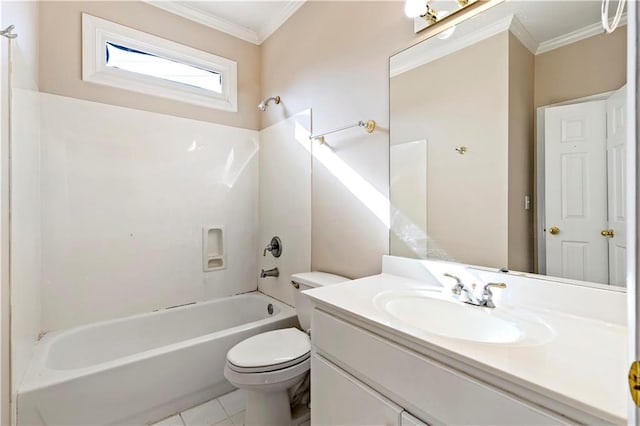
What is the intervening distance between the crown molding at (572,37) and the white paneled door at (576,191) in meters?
0.21

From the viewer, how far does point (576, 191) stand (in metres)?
0.94

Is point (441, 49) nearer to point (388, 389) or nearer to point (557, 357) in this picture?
point (557, 357)

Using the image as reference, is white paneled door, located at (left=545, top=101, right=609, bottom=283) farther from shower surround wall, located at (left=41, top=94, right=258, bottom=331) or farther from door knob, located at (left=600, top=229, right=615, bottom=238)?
shower surround wall, located at (left=41, top=94, right=258, bottom=331)

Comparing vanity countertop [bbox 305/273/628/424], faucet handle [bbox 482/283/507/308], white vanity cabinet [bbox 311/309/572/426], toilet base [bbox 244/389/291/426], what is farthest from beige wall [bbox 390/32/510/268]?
toilet base [bbox 244/389/291/426]

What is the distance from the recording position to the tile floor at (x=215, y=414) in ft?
5.24

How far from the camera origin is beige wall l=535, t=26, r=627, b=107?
859 millimetres

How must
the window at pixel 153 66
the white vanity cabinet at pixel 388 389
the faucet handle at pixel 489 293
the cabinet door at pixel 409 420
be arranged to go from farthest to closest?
the window at pixel 153 66, the faucet handle at pixel 489 293, the cabinet door at pixel 409 420, the white vanity cabinet at pixel 388 389

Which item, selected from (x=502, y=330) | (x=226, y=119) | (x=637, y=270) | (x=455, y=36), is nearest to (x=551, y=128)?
(x=455, y=36)

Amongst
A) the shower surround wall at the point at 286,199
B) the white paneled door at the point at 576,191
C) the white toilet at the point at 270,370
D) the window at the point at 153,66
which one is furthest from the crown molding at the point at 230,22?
the white toilet at the point at 270,370

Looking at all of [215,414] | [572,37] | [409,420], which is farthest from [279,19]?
[215,414]

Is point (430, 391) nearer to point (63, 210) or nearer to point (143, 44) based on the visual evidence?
point (63, 210)

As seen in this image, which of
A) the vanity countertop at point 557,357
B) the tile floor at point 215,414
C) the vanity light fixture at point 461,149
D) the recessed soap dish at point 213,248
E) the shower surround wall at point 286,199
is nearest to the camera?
the vanity countertop at point 557,357

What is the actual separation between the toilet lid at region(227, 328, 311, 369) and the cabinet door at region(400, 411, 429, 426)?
739 mm

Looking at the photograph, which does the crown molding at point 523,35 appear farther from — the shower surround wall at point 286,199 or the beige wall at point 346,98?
the shower surround wall at point 286,199
